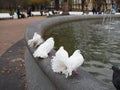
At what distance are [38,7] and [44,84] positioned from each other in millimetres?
70255

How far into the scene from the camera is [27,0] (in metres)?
67.1

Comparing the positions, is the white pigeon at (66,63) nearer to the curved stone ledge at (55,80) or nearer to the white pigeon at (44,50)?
the curved stone ledge at (55,80)

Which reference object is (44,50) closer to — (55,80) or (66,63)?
(55,80)

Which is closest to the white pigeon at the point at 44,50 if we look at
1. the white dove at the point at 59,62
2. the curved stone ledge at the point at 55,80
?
the curved stone ledge at the point at 55,80

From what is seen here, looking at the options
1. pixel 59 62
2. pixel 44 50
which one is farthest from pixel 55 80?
pixel 44 50

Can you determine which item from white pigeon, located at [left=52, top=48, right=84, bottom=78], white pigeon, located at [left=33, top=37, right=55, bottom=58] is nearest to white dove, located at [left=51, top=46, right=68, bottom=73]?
white pigeon, located at [left=52, top=48, right=84, bottom=78]

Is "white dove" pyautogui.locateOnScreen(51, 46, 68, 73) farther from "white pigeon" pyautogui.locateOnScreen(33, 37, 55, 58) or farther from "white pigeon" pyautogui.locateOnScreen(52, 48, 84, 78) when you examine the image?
"white pigeon" pyautogui.locateOnScreen(33, 37, 55, 58)

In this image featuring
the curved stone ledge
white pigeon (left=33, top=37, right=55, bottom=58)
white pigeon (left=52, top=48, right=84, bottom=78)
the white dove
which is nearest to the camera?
the curved stone ledge

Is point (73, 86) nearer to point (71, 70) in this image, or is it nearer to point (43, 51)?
point (71, 70)

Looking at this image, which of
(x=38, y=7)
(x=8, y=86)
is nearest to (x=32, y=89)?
(x=8, y=86)

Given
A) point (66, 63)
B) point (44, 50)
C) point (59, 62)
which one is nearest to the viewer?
point (66, 63)

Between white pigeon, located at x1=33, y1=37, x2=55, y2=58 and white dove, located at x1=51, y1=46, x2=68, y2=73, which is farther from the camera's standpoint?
white pigeon, located at x1=33, y1=37, x2=55, y2=58

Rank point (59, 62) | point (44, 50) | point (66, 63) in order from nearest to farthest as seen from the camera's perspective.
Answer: point (66, 63) < point (59, 62) < point (44, 50)

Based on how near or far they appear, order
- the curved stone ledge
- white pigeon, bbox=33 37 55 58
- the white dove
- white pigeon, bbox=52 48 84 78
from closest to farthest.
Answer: the curved stone ledge < white pigeon, bbox=52 48 84 78 < the white dove < white pigeon, bbox=33 37 55 58
